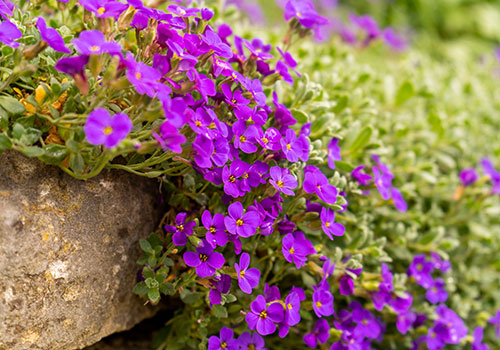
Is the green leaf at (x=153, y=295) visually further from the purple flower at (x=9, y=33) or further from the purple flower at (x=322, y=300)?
the purple flower at (x=9, y=33)

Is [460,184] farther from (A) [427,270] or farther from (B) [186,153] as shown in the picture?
(B) [186,153]

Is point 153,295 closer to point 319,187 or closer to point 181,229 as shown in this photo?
point 181,229

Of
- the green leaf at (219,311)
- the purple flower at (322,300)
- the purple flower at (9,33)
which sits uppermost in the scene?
the purple flower at (9,33)

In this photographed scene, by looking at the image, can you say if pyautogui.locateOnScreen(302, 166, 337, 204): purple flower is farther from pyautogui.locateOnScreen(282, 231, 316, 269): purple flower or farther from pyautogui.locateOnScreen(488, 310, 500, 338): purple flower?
pyautogui.locateOnScreen(488, 310, 500, 338): purple flower

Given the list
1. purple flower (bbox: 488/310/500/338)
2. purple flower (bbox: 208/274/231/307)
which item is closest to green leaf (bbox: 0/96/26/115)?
purple flower (bbox: 208/274/231/307)

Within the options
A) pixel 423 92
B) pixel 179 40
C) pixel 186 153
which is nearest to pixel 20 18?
pixel 179 40

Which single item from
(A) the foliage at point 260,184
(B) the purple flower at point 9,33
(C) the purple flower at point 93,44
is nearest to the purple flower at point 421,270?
(A) the foliage at point 260,184
